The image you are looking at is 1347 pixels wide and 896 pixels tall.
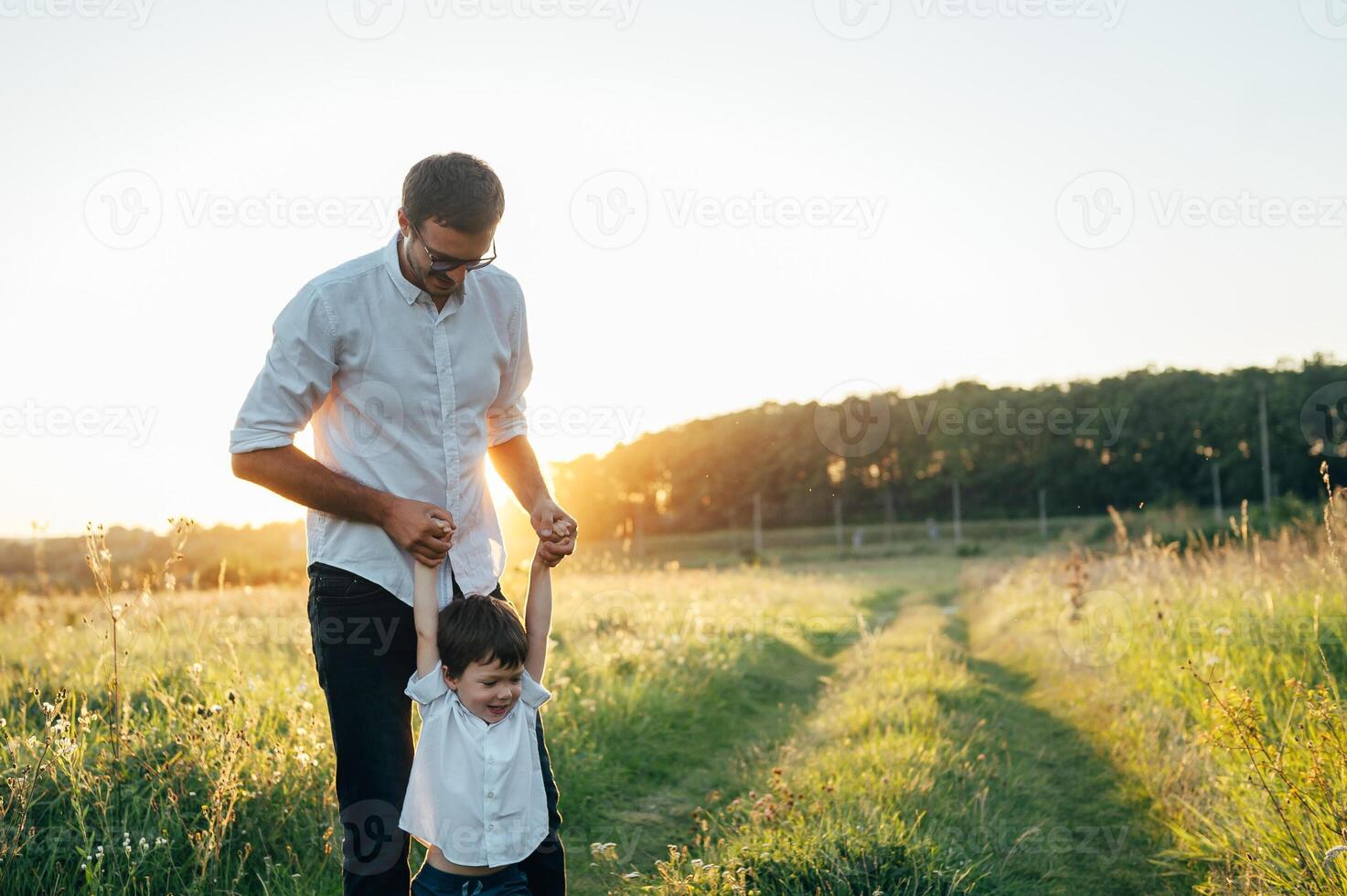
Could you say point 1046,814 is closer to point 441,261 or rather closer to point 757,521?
point 441,261

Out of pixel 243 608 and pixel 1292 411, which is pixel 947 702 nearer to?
pixel 243 608

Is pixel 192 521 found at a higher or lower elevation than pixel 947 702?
higher

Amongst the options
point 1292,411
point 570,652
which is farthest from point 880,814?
point 1292,411

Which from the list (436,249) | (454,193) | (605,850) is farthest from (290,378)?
(605,850)

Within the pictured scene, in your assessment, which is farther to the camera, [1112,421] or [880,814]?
[1112,421]

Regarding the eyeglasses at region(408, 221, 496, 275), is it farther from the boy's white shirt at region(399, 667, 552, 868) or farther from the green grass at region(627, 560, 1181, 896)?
the green grass at region(627, 560, 1181, 896)

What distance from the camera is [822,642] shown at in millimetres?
13227

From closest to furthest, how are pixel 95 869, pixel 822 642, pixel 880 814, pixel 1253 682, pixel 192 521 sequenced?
pixel 95 869 < pixel 192 521 < pixel 880 814 < pixel 1253 682 < pixel 822 642

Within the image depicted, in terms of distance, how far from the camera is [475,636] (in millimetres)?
2752

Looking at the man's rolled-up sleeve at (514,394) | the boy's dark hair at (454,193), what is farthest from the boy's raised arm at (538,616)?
the boy's dark hair at (454,193)

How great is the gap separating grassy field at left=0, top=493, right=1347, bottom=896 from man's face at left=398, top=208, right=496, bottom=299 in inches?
76.7

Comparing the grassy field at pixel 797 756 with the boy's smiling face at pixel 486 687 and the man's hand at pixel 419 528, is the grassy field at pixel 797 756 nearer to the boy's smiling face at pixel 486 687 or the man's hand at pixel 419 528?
the boy's smiling face at pixel 486 687

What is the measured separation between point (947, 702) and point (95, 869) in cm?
583

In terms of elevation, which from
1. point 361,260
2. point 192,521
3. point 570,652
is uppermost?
point 361,260
